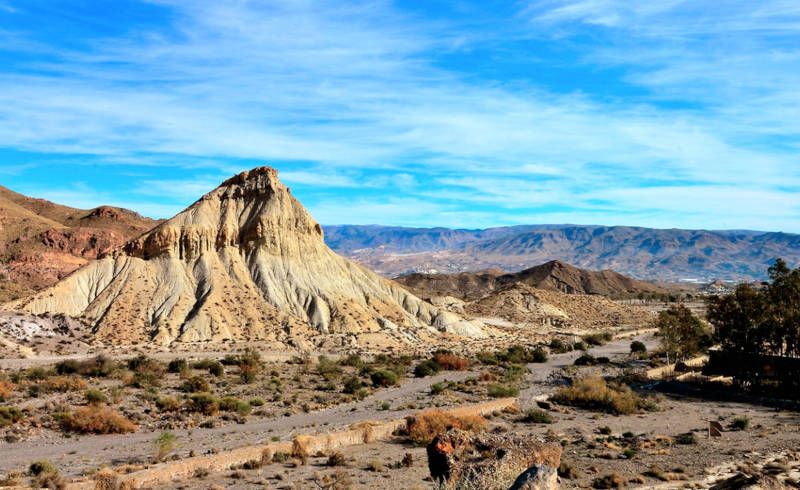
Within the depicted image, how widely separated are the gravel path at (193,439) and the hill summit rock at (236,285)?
25.1 m

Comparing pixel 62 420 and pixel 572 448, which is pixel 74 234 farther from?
pixel 572 448

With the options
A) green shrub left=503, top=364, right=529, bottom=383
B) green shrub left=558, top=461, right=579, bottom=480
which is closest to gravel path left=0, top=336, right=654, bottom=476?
green shrub left=503, top=364, right=529, bottom=383

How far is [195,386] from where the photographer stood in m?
32.1

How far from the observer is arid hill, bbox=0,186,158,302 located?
8512cm

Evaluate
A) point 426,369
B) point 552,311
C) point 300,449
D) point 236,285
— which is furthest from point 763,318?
point 552,311

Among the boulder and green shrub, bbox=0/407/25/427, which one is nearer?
the boulder

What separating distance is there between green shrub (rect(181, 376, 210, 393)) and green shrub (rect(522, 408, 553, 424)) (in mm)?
17373

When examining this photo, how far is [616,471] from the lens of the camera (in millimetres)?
19125

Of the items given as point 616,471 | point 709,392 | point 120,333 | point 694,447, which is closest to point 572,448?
point 616,471

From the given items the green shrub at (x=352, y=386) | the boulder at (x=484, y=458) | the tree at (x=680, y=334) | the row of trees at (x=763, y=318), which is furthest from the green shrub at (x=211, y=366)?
the tree at (x=680, y=334)

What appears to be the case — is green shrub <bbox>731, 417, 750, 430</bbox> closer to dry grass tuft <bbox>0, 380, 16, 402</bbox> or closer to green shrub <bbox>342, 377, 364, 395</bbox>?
green shrub <bbox>342, 377, 364, 395</bbox>

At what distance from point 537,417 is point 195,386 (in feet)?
60.7

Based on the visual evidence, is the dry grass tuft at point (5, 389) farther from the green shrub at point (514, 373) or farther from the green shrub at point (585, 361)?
the green shrub at point (585, 361)

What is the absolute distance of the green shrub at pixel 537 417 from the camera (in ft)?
88.9
